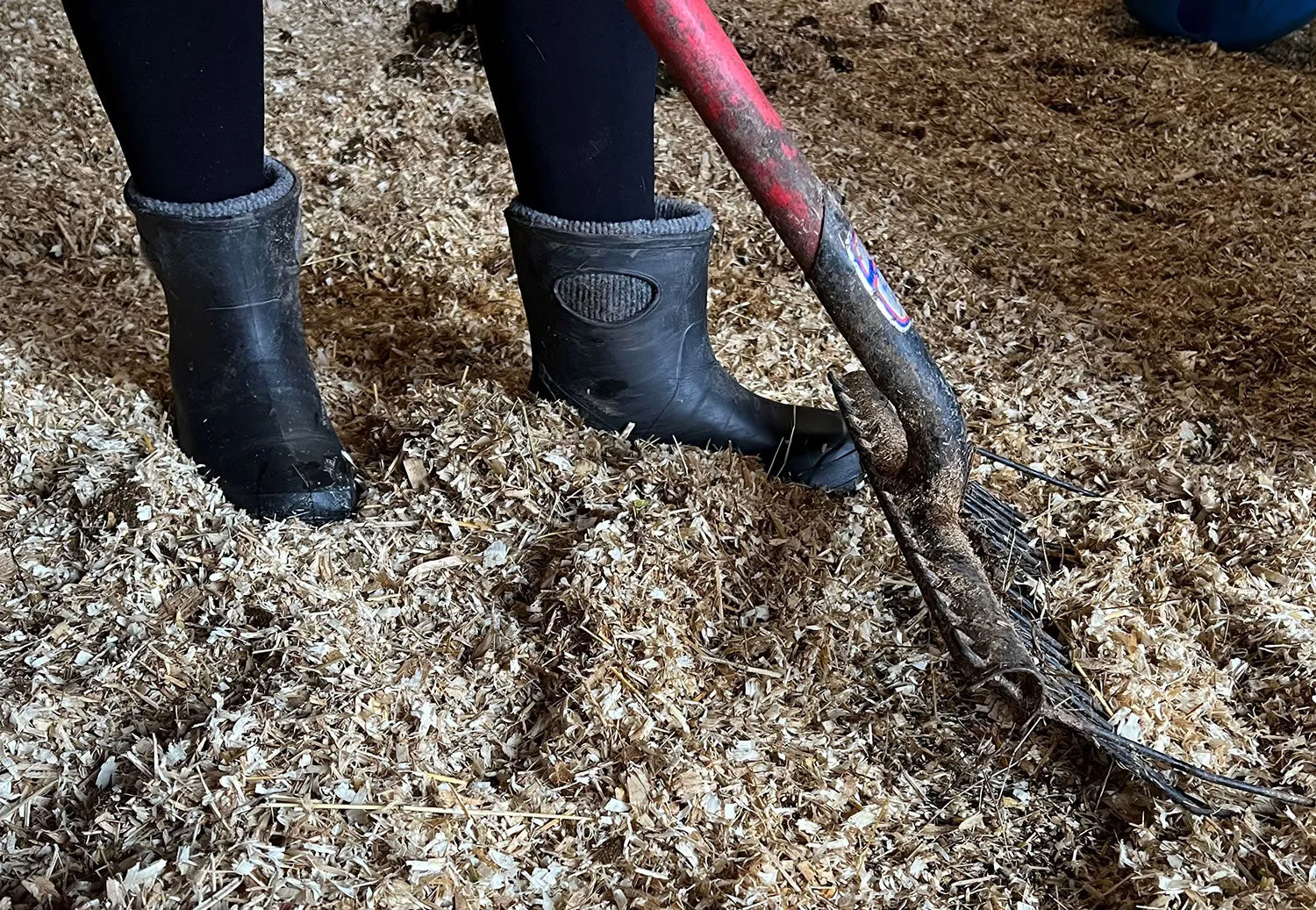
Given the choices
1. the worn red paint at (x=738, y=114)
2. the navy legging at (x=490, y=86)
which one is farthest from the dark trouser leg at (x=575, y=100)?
the worn red paint at (x=738, y=114)

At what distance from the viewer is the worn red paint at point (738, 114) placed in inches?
33.9

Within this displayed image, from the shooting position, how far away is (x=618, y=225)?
117 cm

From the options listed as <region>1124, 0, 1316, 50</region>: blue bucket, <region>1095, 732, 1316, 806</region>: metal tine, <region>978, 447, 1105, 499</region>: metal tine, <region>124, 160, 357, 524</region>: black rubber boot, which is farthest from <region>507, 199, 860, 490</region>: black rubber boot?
<region>1124, 0, 1316, 50</region>: blue bucket

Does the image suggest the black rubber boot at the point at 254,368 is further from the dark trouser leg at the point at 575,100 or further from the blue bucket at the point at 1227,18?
the blue bucket at the point at 1227,18

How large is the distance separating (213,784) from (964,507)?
2.45 feet

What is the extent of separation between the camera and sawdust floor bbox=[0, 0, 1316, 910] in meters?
0.90

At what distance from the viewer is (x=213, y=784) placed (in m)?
0.89

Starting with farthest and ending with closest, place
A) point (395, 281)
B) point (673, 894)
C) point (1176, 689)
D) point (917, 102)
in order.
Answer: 1. point (917, 102)
2. point (395, 281)
3. point (1176, 689)
4. point (673, 894)

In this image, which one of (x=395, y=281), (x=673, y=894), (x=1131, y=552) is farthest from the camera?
(x=395, y=281)

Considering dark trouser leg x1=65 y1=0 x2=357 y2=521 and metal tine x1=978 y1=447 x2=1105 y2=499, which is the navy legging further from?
metal tine x1=978 y1=447 x2=1105 y2=499

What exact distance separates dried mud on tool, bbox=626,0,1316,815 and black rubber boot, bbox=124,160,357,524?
49cm

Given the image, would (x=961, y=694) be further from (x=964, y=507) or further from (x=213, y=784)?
(x=213, y=784)

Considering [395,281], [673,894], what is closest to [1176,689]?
[673,894]

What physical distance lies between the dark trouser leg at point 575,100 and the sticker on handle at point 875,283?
0.27 metres
